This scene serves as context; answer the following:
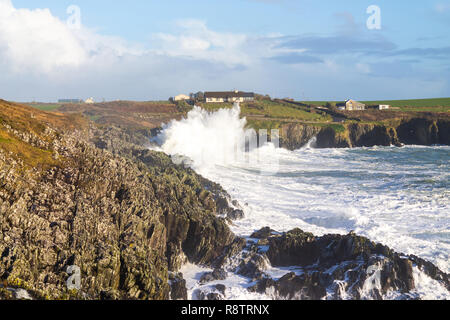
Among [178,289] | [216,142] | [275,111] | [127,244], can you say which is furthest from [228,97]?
[178,289]

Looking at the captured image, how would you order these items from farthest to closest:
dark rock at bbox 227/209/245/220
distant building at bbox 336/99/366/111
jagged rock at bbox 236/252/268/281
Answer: distant building at bbox 336/99/366/111, dark rock at bbox 227/209/245/220, jagged rock at bbox 236/252/268/281

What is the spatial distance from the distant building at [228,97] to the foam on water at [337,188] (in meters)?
49.1

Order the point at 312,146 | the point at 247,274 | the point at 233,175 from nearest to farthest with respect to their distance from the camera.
Result: the point at 247,274, the point at 233,175, the point at 312,146

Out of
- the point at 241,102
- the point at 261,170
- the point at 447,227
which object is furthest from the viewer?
the point at 241,102

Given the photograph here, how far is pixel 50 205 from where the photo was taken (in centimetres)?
1909

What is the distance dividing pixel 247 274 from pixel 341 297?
4.63 meters

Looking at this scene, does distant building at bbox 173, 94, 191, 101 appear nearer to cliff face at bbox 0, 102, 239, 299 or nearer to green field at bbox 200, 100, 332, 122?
green field at bbox 200, 100, 332, 122

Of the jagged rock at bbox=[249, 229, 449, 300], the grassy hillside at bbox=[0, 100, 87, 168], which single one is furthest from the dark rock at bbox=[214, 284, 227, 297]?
the grassy hillside at bbox=[0, 100, 87, 168]

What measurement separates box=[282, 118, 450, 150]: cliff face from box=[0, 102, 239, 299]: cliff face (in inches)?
2117

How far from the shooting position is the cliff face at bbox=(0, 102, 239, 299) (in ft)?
50.2

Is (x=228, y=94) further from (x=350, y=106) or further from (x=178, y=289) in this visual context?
(x=178, y=289)

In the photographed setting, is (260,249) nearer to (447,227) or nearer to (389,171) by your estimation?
(447,227)

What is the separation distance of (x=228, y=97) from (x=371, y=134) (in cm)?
4669
